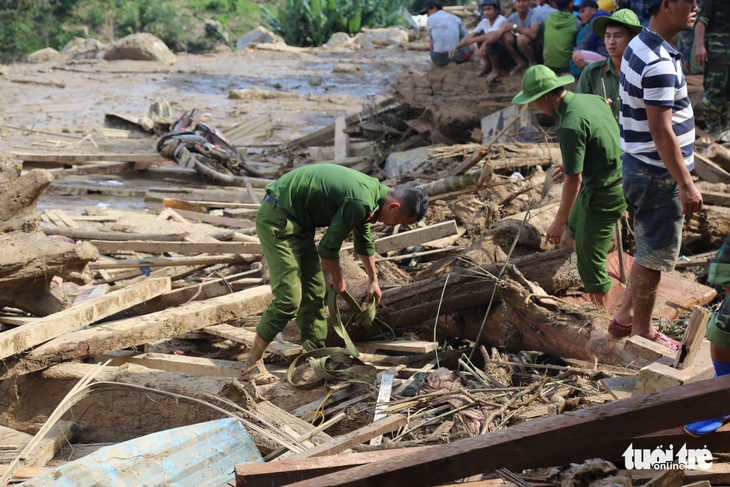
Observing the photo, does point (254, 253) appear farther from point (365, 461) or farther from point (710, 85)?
point (710, 85)

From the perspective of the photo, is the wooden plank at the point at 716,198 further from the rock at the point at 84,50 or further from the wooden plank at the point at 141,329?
the rock at the point at 84,50

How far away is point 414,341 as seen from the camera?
5.93m

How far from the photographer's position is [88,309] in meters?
5.71

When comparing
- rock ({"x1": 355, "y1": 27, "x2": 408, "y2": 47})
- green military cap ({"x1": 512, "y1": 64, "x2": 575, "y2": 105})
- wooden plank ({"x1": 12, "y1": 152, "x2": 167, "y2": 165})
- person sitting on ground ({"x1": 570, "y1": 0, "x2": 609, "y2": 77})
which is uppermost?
green military cap ({"x1": 512, "y1": 64, "x2": 575, "y2": 105})

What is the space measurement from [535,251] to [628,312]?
5.19ft

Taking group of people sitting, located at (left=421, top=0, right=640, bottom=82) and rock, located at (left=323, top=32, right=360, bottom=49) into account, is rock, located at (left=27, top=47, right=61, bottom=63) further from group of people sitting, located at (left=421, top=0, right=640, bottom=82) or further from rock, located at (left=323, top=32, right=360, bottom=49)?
group of people sitting, located at (left=421, top=0, right=640, bottom=82)

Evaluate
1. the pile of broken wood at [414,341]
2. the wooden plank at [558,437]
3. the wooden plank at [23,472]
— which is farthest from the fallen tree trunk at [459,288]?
the wooden plank at [558,437]

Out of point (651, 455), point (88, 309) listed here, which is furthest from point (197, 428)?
point (651, 455)

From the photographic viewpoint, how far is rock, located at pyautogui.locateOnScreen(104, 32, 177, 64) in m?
23.8

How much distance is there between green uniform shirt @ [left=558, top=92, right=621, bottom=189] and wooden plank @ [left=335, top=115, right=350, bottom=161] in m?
6.63

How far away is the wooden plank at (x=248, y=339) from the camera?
583cm

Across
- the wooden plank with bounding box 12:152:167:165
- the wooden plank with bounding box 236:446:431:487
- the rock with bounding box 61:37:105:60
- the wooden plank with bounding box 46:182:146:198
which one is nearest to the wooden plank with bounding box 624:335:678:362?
the wooden plank with bounding box 236:446:431:487

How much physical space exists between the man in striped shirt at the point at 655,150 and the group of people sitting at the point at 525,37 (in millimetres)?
3168

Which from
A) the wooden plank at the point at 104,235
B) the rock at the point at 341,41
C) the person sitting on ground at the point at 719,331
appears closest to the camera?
the person sitting on ground at the point at 719,331
